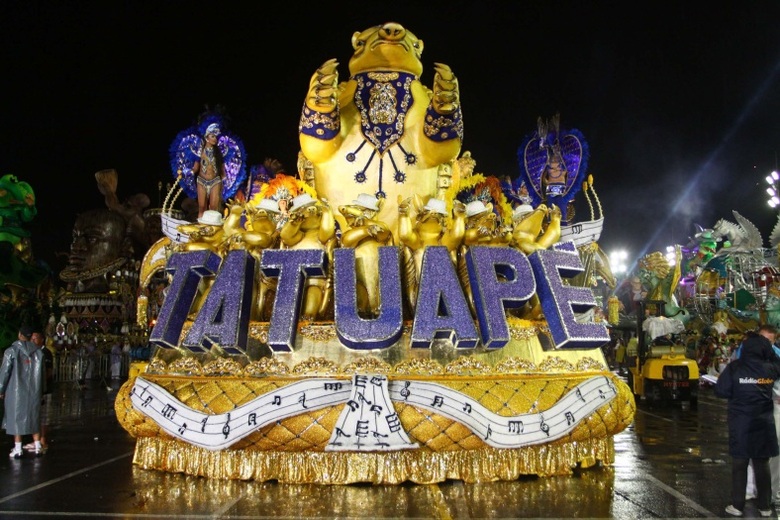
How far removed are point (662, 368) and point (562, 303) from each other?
815 centimetres

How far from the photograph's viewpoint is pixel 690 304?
1168 inches

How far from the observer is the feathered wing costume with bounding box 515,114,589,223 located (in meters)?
10.8

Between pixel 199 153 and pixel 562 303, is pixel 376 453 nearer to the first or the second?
pixel 562 303

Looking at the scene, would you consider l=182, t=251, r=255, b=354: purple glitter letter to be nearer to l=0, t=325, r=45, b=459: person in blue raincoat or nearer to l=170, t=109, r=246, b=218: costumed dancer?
l=0, t=325, r=45, b=459: person in blue raincoat

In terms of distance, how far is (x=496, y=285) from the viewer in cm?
620

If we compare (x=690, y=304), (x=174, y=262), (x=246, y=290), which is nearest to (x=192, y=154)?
(x=174, y=262)

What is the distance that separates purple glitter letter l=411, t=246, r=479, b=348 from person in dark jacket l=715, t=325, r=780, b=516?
7.32ft

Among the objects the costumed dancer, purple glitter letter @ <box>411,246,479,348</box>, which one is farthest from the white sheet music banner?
the costumed dancer

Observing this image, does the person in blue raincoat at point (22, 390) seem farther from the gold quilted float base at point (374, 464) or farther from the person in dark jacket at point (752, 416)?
the person in dark jacket at point (752, 416)

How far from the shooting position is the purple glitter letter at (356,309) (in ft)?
19.1

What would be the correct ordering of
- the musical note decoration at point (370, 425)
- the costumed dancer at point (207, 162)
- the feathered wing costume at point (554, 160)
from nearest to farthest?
the musical note decoration at point (370, 425)
the feathered wing costume at point (554, 160)
the costumed dancer at point (207, 162)

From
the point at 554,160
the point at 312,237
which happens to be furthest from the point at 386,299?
the point at 554,160

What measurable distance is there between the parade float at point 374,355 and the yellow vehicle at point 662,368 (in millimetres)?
7110

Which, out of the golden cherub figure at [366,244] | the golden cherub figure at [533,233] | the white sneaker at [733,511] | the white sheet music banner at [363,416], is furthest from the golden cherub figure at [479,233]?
the white sneaker at [733,511]
